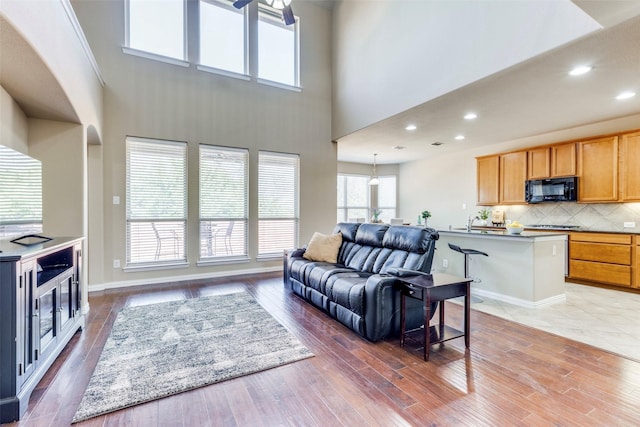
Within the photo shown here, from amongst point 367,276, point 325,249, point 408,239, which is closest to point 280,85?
point 325,249

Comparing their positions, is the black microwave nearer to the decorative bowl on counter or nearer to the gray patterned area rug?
the decorative bowl on counter

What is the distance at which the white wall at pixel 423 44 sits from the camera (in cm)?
280

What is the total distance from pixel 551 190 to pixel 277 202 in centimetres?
521

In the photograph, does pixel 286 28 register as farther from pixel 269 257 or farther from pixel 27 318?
pixel 27 318

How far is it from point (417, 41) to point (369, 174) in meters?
5.27

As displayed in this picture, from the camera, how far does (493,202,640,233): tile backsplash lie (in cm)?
487

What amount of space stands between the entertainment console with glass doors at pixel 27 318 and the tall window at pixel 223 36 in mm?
4116

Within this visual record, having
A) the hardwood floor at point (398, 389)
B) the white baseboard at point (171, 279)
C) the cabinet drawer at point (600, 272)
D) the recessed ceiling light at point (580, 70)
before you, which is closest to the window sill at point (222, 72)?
the white baseboard at point (171, 279)

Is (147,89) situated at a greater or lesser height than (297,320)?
greater

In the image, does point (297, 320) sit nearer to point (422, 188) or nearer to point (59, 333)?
point (59, 333)

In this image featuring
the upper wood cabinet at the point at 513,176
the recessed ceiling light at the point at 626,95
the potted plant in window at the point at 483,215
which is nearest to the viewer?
the recessed ceiling light at the point at 626,95

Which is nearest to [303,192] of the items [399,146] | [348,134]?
[348,134]

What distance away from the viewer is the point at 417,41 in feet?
13.6

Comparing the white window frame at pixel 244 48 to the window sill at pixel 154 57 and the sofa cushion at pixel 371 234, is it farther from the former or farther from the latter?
A: the sofa cushion at pixel 371 234
